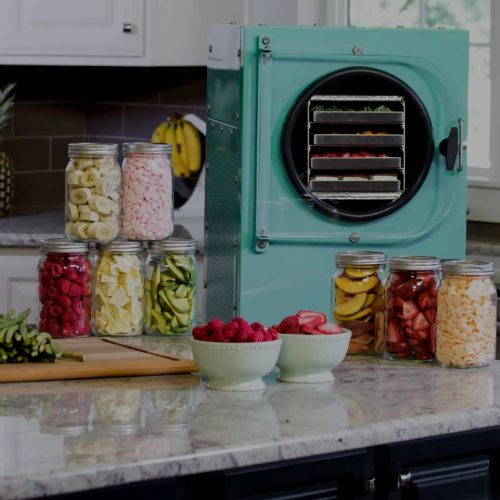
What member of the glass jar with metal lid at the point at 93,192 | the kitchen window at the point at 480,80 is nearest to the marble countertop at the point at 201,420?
the glass jar with metal lid at the point at 93,192

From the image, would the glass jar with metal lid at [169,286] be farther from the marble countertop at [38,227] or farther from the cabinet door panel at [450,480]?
the marble countertop at [38,227]

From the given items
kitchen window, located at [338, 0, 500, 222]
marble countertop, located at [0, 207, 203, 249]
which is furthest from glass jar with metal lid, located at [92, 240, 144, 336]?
kitchen window, located at [338, 0, 500, 222]

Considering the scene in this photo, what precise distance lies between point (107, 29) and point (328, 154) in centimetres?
152

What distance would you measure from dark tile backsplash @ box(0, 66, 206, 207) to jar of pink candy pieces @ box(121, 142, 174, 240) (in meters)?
2.21

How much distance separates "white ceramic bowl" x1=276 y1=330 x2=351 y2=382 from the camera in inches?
90.6

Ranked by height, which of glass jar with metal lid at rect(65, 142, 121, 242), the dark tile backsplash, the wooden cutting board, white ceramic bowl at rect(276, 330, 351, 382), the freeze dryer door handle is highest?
the dark tile backsplash

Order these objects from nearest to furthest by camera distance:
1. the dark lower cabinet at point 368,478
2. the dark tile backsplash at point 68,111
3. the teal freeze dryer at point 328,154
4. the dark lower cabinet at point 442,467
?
the dark lower cabinet at point 368,478 → the dark lower cabinet at point 442,467 → the teal freeze dryer at point 328,154 → the dark tile backsplash at point 68,111

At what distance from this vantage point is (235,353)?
7.24ft

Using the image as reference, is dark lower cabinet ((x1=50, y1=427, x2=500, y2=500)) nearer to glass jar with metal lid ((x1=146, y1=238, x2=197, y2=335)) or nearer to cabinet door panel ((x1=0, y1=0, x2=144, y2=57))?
glass jar with metal lid ((x1=146, y1=238, x2=197, y2=335))

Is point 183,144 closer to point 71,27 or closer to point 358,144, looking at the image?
point 71,27

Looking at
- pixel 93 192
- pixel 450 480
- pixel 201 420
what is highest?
pixel 93 192

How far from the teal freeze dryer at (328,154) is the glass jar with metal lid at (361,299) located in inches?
28.6

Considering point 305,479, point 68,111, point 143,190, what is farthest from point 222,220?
point 68,111

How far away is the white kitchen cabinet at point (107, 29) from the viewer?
454 cm
